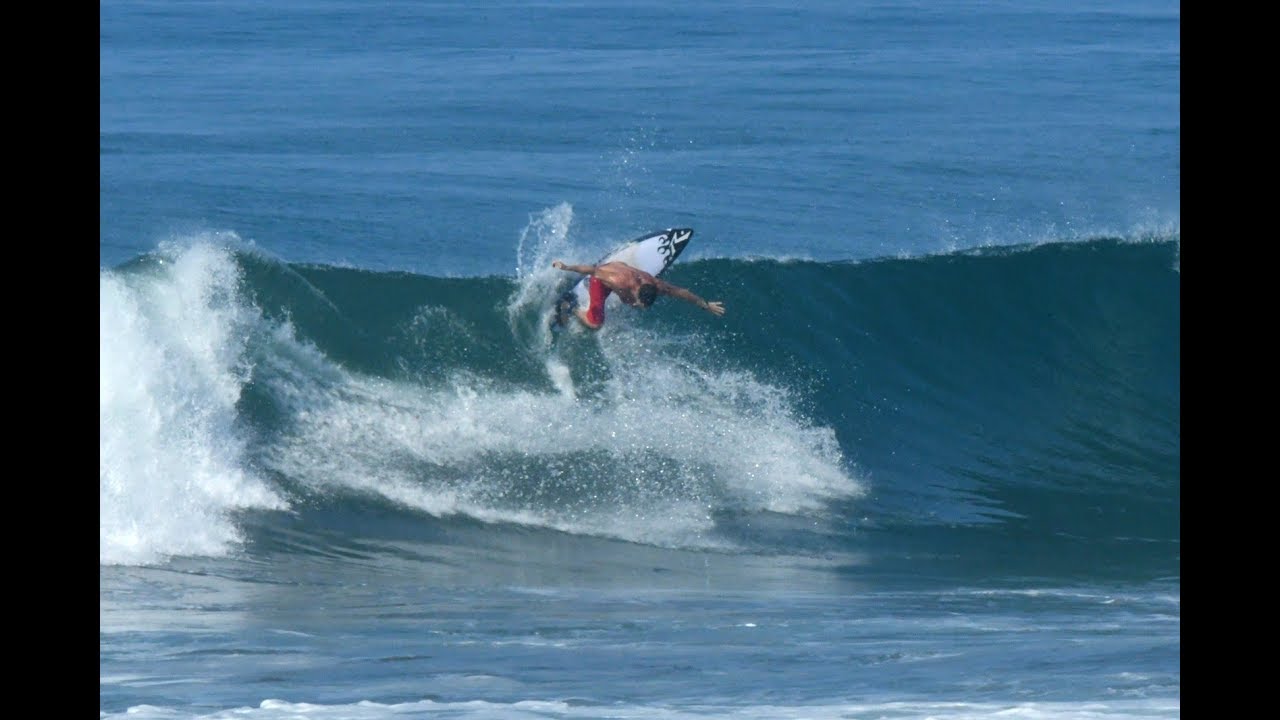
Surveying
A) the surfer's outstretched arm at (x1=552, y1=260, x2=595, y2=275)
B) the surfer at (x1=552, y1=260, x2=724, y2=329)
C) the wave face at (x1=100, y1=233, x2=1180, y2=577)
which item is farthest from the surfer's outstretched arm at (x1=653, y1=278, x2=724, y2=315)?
the surfer's outstretched arm at (x1=552, y1=260, x2=595, y2=275)

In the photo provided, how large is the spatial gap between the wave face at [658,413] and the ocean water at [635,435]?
0.04 metres

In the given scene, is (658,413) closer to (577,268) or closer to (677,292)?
(677,292)

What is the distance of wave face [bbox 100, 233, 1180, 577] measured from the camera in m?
11.4

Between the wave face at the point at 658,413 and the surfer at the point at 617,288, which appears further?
the surfer at the point at 617,288

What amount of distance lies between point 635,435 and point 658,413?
34 cm

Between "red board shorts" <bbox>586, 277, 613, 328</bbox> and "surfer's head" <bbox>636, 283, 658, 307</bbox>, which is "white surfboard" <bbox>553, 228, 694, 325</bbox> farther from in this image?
"surfer's head" <bbox>636, 283, 658, 307</bbox>

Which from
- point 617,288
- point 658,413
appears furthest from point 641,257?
point 658,413

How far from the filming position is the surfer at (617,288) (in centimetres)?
1355

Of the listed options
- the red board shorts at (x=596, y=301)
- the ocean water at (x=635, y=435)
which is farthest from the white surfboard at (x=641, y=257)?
the ocean water at (x=635, y=435)

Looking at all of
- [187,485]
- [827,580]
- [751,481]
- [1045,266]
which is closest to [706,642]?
[827,580]

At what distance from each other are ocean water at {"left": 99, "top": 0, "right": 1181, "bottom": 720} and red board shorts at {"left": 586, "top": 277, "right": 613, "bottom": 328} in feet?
0.61

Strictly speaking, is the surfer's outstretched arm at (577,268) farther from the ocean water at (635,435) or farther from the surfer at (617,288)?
the ocean water at (635,435)
